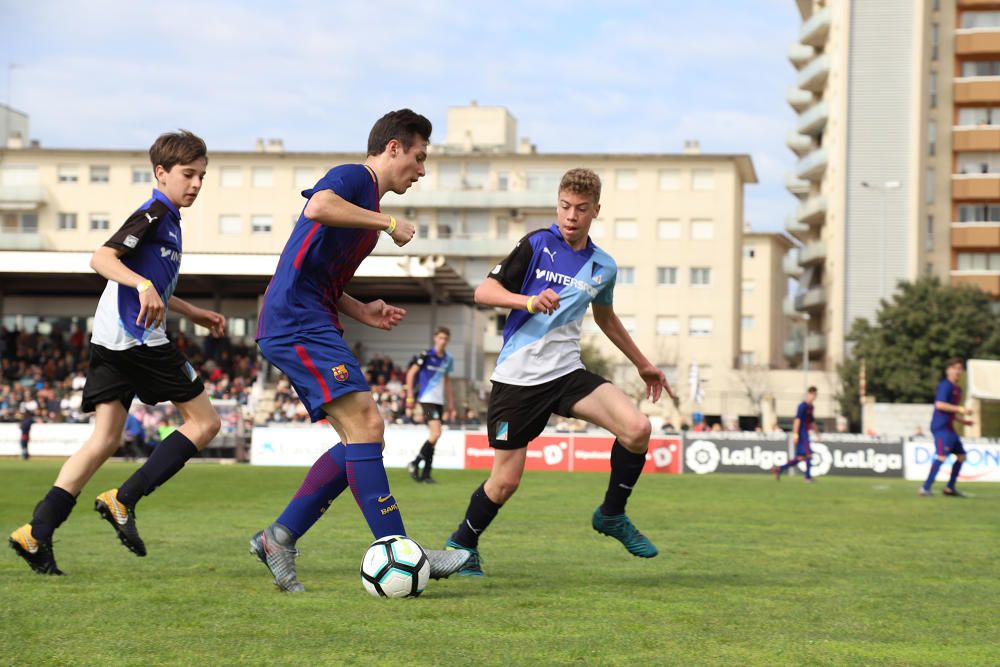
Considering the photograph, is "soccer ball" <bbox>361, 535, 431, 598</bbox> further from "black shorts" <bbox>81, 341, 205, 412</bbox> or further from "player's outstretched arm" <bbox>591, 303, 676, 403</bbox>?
"player's outstretched arm" <bbox>591, 303, 676, 403</bbox>

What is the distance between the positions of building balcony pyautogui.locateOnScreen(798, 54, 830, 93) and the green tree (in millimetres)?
19598

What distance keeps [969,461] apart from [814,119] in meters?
54.7

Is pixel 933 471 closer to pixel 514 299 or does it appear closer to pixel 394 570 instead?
pixel 514 299

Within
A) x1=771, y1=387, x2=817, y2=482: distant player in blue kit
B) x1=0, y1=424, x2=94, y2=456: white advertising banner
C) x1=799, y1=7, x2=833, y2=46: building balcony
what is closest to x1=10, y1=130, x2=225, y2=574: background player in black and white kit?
x1=771, y1=387, x2=817, y2=482: distant player in blue kit

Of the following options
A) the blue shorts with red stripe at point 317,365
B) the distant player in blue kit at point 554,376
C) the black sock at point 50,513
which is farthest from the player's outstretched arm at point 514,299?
the black sock at point 50,513

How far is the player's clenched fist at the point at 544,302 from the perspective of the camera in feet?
22.5

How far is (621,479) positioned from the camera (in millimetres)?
7855

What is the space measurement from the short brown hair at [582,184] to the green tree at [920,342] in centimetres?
6098

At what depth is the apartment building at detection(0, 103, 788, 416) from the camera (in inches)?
3423

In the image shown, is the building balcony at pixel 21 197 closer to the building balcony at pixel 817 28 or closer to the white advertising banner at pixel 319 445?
the building balcony at pixel 817 28

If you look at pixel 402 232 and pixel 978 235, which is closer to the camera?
pixel 402 232

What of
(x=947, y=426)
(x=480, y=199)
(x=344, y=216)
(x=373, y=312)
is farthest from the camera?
(x=480, y=199)

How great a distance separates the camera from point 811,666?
485 centimetres

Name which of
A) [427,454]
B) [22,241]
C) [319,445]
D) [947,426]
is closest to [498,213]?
[22,241]
